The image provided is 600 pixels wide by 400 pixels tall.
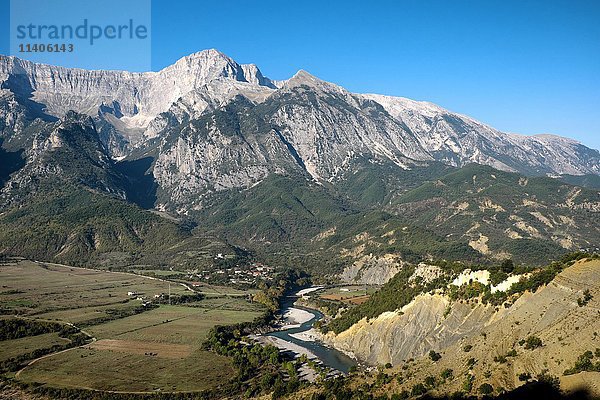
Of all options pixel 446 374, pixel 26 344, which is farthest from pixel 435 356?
pixel 26 344

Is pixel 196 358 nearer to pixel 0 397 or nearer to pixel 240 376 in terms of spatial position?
pixel 240 376

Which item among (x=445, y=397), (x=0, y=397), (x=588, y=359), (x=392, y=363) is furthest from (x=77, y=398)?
(x=588, y=359)

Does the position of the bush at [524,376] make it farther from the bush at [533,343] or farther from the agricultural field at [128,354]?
the agricultural field at [128,354]

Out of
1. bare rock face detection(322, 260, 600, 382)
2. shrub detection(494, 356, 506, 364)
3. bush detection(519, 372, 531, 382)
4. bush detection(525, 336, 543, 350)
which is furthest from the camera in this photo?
shrub detection(494, 356, 506, 364)

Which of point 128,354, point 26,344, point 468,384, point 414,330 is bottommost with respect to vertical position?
point 128,354

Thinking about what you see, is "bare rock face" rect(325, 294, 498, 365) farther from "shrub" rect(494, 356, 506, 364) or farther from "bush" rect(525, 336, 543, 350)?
"bush" rect(525, 336, 543, 350)

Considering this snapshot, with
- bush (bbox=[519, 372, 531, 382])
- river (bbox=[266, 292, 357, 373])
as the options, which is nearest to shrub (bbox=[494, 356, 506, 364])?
bush (bbox=[519, 372, 531, 382])

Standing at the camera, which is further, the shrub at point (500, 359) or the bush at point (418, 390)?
the bush at point (418, 390)

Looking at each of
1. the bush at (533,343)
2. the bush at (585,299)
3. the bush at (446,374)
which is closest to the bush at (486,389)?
the bush at (533,343)

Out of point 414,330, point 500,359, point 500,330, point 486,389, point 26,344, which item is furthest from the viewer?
point 26,344

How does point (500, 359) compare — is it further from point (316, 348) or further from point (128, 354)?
point (128, 354)

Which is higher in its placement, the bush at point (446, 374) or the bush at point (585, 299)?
the bush at point (585, 299)
